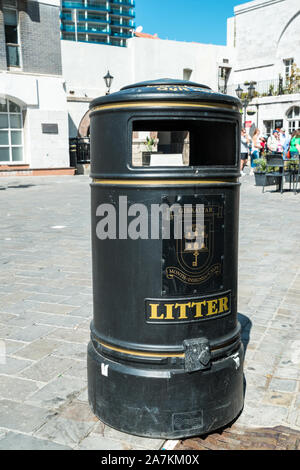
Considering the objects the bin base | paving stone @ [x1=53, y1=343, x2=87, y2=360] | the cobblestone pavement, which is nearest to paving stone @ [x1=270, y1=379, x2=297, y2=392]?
the cobblestone pavement

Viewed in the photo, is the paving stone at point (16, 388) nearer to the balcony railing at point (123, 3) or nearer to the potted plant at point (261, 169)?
Result: the potted plant at point (261, 169)

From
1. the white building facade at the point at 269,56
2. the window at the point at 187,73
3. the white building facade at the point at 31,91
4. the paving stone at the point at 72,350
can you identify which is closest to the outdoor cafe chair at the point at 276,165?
the paving stone at the point at 72,350

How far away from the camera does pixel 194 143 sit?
2.89 meters

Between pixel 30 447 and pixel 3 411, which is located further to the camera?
pixel 3 411

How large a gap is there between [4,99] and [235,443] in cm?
2142

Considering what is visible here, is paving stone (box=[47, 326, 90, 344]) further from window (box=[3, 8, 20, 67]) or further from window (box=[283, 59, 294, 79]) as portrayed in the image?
window (box=[283, 59, 294, 79])

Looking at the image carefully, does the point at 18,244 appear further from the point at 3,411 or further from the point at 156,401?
the point at 156,401

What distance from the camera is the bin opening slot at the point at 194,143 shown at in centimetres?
251

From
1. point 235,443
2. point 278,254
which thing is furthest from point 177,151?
point 278,254

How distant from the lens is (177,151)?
3.30 meters

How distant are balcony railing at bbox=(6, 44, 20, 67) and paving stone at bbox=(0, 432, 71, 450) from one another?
21.2m

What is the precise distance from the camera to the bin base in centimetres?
242

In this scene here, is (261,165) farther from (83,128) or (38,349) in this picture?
(83,128)

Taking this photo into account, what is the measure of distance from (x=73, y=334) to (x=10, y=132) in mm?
19556
